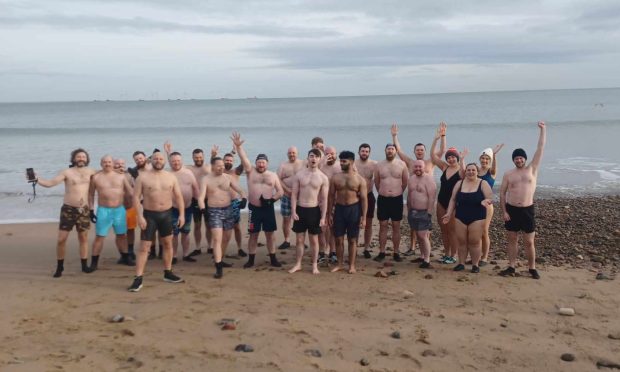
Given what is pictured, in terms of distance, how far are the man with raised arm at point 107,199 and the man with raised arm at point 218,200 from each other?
136 cm

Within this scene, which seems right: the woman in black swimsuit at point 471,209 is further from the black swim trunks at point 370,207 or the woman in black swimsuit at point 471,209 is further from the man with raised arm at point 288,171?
the man with raised arm at point 288,171

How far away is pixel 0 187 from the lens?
17.7 metres

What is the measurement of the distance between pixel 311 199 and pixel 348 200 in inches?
23.2

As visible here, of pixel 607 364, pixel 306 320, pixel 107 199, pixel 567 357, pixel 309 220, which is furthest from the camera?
pixel 107 199

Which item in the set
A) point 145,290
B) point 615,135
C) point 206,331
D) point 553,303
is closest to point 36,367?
point 206,331

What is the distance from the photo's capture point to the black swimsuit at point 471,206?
24.5 ft

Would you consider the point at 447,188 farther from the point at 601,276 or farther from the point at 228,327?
the point at 228,327

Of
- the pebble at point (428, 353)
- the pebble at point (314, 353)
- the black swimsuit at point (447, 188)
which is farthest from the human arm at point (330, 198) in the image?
the pebble at point (428, 353)

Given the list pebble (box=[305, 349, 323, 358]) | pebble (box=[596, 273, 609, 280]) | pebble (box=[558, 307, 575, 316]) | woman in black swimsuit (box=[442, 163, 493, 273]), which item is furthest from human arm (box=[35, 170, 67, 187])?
pebble (box=[596, 273, 609, 280])

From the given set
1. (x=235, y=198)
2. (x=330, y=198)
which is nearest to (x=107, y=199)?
(x=235, y=198)

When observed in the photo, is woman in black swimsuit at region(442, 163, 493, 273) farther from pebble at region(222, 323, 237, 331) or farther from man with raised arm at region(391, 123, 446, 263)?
pebble at region(222, 323, 237, 331)

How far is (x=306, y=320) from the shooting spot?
6113mm

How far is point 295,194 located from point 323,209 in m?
0.51

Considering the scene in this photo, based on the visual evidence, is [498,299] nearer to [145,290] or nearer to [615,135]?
[145,290]
